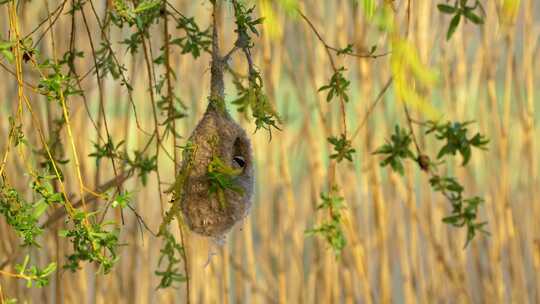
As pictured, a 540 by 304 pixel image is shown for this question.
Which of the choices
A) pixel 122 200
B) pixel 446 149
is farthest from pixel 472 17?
pixel 122 200

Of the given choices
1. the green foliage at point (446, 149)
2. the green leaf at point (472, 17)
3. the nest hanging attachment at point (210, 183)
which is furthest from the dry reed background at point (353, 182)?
the green leaf at point (472, 17)

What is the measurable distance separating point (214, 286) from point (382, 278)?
270 millimetres

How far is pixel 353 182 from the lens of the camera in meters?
1.35

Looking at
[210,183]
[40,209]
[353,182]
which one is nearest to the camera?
[40,209]

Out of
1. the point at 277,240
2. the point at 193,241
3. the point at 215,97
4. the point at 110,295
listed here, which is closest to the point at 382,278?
the point at 277,240

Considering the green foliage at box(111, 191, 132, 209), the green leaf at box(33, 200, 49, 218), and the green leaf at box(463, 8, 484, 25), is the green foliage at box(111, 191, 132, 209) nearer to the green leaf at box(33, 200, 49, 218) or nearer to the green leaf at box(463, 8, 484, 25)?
the green leaf at box(33, 200, 49, 218)

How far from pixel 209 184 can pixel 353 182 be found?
0.68 metres

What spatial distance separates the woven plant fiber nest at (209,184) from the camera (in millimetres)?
715

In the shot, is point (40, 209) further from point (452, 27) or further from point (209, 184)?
point (452, 27)

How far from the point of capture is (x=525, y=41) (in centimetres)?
134

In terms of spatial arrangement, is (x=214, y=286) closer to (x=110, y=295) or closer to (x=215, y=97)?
(x=110, y=295)

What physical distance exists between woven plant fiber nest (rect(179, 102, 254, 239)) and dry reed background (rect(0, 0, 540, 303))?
1.63 ft

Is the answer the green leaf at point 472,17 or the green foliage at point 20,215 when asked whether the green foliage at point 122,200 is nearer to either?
the green foliage at point 20,215

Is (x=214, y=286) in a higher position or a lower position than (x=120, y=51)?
lower
